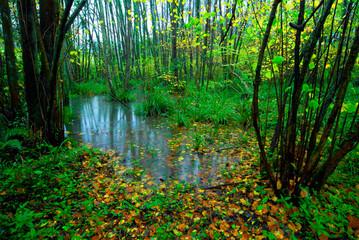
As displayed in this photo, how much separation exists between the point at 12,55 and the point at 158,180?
3695mm

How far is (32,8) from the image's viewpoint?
8.20ft

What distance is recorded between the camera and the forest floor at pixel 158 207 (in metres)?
1.58

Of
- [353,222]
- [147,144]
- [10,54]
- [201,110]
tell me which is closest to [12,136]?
[10,54]

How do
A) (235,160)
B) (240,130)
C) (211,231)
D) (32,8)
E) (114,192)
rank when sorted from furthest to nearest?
(240,130) → (235,160) → (32,8) → (114,192) → (211,231)

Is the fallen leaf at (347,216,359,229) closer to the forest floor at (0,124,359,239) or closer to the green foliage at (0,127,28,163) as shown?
the forest floor at (0,124,359,239)

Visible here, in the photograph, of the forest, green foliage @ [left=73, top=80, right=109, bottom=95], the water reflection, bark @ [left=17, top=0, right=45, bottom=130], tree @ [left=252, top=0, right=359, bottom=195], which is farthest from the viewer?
green foliage @ [left=73, top=80, right=109, bottom=95]

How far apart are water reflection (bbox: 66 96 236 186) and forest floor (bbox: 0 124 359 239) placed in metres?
0.24

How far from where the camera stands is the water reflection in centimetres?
278

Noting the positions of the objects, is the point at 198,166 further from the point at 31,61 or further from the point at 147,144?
the point at 31,61

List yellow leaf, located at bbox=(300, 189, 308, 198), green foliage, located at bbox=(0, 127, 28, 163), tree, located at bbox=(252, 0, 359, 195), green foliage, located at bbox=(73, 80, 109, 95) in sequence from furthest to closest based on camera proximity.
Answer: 1. green foliage, located at bbox=(73, 80, 109, 95)
2. green foliage, located at bbox=(0, 127, 28, 163)
3. yellow leaf, located at bbox=(300, 189, 308, 198)
4. tree, located at bbox=(252, 0, 359, 195)

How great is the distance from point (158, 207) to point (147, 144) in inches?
73.7

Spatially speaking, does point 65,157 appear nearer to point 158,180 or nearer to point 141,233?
point 158,180

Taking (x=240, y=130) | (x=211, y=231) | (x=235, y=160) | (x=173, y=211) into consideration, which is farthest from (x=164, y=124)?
(x=211, y=231)

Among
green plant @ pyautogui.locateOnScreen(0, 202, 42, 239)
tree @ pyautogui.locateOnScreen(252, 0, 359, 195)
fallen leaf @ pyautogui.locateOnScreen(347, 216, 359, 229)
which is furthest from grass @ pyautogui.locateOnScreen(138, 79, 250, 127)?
green plant @ pyautogui.locateOnScreen(0, 202, 42, 239)
